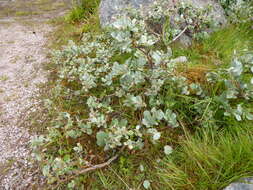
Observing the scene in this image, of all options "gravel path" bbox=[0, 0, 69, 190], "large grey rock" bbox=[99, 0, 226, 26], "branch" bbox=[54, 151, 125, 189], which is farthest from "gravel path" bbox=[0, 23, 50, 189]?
"large grey rock" bbox=[99, 0, 226, 26]

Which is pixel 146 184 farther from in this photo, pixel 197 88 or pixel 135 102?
pixel 197 88

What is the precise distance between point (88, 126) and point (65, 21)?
9.44 feet

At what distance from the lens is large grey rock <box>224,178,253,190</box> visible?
1.00 meters

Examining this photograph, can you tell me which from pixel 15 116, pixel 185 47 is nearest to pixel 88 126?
pixel 15 116

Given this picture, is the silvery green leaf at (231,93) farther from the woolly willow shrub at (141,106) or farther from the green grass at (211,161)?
the green grass at (211,161)

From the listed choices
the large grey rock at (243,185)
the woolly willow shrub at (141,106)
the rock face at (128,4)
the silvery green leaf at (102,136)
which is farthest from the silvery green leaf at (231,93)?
the rock face at (128,4)

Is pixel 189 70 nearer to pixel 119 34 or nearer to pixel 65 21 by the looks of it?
pixel 119 34

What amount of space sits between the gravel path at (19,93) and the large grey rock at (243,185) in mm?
1198

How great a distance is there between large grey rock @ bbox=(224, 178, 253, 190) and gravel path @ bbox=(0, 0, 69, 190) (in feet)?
3.93

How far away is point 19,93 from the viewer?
6.73 ft

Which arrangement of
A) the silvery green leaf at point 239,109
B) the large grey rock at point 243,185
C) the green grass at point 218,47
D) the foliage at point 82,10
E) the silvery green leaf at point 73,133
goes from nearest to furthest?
1. the large grey rock at point 243,185
2. the silvery green leaf at point 239,109
3. the silvery green leaf at point 73,133
4. the green grass at point 218,47
5. the foliage at point 82,10

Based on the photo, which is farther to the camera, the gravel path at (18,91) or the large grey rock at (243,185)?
the gravel path at (18,91)

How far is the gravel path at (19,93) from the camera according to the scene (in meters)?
1.40

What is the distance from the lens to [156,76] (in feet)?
4.72
